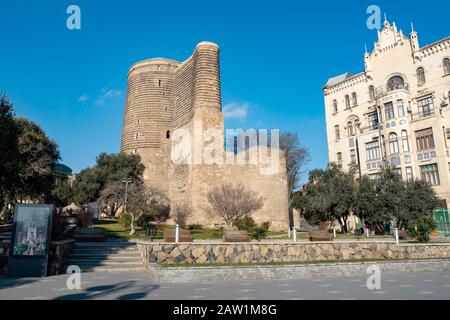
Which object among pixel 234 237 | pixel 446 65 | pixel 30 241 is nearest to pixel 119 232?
pixel 234 237

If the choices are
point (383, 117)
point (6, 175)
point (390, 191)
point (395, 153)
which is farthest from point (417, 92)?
point (6, 175)

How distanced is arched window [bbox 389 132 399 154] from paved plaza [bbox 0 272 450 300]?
78.1ft

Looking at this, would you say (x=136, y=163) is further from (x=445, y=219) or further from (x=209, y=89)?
(x=445, y=219)

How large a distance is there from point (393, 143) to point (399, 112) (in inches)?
114

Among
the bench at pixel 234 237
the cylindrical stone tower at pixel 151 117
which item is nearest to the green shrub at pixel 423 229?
the bench at pixel 234 237

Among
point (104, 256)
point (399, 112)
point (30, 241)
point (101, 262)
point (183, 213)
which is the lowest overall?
point (101, 262)

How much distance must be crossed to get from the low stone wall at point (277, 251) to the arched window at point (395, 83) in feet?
73.5

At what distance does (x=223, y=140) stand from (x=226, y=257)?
19523mm

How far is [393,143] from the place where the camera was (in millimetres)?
30438

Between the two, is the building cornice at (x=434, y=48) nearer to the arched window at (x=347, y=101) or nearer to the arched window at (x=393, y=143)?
the arched window at (x=393, y=143)

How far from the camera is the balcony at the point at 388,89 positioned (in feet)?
101

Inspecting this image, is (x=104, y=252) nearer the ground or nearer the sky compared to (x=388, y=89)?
nearer the ground

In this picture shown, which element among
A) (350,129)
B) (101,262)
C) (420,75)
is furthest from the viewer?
(350,129)

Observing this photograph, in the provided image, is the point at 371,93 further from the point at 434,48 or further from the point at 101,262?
the point at 101,262
